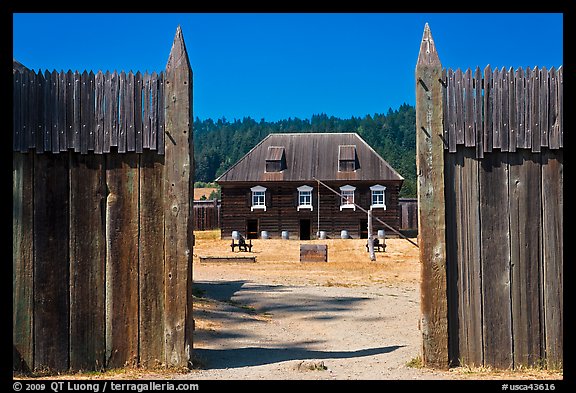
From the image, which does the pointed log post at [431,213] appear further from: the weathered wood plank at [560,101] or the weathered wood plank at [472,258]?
the weathered wood plank at [560,101]

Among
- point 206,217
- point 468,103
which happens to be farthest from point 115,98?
point 206,217

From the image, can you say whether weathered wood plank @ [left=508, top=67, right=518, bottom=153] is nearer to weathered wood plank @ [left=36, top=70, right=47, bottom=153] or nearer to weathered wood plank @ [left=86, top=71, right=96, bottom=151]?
weathered wood plank @ [left=86, top=71, right=96, bottom=151]

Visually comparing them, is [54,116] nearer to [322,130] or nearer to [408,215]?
[408,215]

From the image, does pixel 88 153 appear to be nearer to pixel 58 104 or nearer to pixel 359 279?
pixel 58 104

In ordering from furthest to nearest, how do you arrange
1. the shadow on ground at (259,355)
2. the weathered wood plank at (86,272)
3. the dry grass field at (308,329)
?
the shadow on ground at (259,355), the weathered wood plank at (86,272), the dry grass field at (308,329)

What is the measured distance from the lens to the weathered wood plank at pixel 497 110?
23.0 feet

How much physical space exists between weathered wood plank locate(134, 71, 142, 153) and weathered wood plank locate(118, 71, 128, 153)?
12 cm

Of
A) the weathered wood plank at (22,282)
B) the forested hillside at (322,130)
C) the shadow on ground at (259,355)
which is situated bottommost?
the shadow on ground at (259,355)

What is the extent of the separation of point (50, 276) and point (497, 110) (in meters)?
5.57

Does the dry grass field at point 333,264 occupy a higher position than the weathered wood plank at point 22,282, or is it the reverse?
the weathered wood plank at point 22,282

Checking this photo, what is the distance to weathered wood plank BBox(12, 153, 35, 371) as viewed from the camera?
6902 mm

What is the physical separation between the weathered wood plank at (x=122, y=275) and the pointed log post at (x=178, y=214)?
391 mm

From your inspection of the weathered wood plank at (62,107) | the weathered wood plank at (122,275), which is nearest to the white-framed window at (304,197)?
the weathered wood plank at (122,275)

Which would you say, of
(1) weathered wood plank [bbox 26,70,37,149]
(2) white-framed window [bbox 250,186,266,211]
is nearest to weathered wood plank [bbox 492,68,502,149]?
(1) weathered wood plank [bbox 26,70,37,149]
